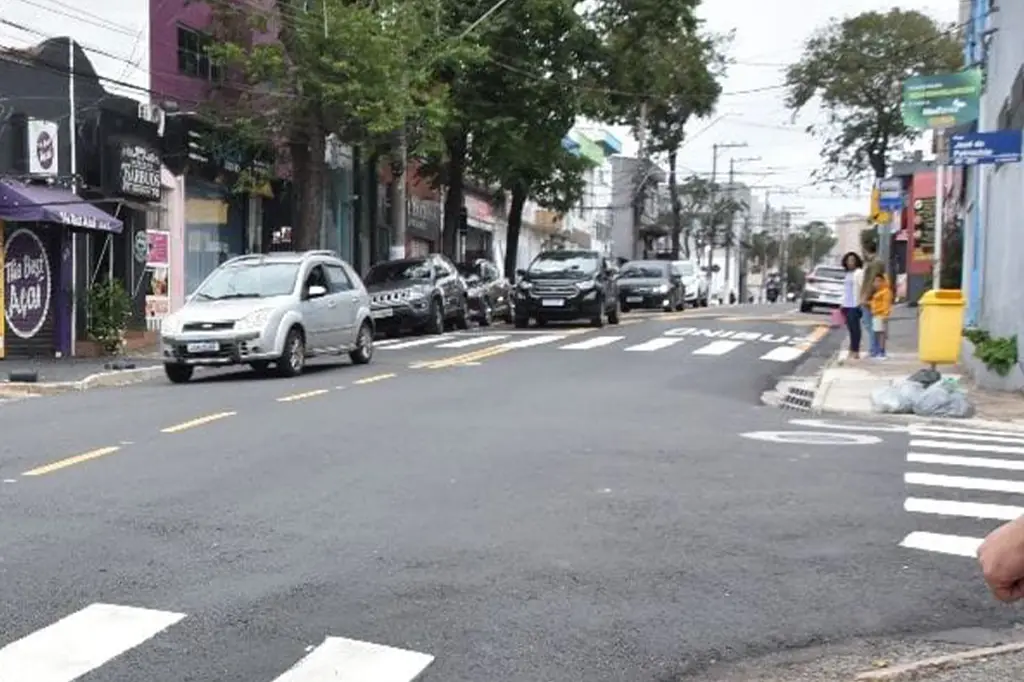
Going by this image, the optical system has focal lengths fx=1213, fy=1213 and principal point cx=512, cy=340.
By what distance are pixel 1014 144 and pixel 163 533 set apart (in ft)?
38.3

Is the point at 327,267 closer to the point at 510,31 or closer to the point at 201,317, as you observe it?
the point at 201,317

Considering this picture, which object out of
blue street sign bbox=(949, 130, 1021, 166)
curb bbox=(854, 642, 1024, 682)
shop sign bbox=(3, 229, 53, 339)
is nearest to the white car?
shop sign bbox=(3, 229, 53, 339)

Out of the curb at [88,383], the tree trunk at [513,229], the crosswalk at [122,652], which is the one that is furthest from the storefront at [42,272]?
the tree trunk at [513,229]

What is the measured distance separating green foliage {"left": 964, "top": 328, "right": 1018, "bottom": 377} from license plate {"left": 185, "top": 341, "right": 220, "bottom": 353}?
994 centimetres

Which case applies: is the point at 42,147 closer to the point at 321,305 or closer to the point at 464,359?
the point at 321,305

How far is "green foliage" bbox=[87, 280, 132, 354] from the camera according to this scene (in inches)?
853

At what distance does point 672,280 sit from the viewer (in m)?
39.7

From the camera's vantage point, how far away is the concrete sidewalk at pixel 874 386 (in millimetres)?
13789

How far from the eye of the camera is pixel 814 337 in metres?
26.7

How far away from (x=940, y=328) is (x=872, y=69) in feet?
141

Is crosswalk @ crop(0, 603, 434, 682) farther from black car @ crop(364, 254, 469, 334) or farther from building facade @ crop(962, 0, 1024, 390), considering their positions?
black car @ crop(364, 254, 469, 334)

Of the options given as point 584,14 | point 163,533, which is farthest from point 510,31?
point 163,533

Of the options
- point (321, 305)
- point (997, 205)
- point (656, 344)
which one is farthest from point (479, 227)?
point (997, 205)

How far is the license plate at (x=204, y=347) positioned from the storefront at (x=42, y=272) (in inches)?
214
